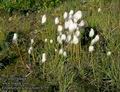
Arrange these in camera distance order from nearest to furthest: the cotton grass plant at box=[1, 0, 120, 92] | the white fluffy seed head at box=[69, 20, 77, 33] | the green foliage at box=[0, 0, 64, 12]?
the cotton grass plant at box=[1, 0, 120, 92] → the white fluffy seed head at box=[69, 20, 77, 33] → the green foliage at box=[0, 0, 64, 12]

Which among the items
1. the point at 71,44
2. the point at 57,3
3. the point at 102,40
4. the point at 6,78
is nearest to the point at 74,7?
the point at 57,3

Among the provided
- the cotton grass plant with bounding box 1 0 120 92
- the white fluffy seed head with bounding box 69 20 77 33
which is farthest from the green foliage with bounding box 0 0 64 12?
the white fluffy seed head with bounding box 69 20 77 33

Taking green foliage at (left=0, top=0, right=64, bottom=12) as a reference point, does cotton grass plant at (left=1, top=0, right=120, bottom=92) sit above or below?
below

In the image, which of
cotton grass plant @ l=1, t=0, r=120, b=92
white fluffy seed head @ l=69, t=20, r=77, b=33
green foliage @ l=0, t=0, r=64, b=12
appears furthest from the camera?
green foliage @ l=0, t=0, r=64, b=12

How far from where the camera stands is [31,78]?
226 inches

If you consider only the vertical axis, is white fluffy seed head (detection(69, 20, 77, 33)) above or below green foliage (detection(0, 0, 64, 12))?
below

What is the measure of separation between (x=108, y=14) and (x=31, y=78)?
1.68m

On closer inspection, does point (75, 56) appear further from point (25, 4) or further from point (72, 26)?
point (25, 4)

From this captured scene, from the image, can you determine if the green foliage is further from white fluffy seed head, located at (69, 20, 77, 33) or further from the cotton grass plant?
white fluffy seed head, located at (69, 20, 77, 33)

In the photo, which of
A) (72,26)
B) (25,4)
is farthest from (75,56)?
(25,4)

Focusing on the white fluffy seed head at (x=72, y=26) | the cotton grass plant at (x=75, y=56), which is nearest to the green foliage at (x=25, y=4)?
the cotton grass plant at (x=75, y=56)

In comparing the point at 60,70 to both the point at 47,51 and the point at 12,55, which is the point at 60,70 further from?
the point at 12,55

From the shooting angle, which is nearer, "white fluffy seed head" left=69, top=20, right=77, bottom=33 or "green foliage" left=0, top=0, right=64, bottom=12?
"white fluffy seed head" left=69, top=20, right=77, bottom=33

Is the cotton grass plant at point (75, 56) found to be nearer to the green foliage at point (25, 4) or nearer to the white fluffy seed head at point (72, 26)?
the white fluffy seed head at point (72, 26)
